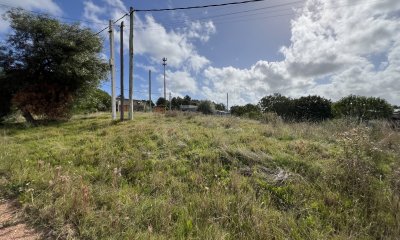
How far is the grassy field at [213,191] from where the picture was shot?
3.22 meters

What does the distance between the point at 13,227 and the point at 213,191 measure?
2.68 metres

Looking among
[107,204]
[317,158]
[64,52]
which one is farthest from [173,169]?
[64,52]

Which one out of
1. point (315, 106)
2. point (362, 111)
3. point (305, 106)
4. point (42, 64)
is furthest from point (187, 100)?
point (362, 111)

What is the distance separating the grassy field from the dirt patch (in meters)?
0.14

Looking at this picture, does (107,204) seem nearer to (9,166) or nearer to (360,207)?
(9,166)

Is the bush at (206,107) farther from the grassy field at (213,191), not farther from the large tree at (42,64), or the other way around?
the grassy field at (213,191)

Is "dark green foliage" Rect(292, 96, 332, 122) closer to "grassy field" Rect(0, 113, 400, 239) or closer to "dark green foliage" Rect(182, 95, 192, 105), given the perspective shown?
"grassy field" Rect(0, 113, 400, 239)

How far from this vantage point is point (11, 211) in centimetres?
364

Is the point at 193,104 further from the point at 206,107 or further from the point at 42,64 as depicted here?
the point at 42,64

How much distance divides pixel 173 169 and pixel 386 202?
3.59 metres

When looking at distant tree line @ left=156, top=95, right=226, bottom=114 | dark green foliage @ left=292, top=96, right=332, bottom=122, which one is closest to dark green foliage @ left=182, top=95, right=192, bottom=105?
distant tree line @ left=156, top=95, right=226, bottom=114

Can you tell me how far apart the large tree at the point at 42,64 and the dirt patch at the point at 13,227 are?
36.6 feet

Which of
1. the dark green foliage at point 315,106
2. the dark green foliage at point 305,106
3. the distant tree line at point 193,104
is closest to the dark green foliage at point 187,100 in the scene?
the distant tree line at point 193,104

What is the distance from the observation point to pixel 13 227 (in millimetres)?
3221
